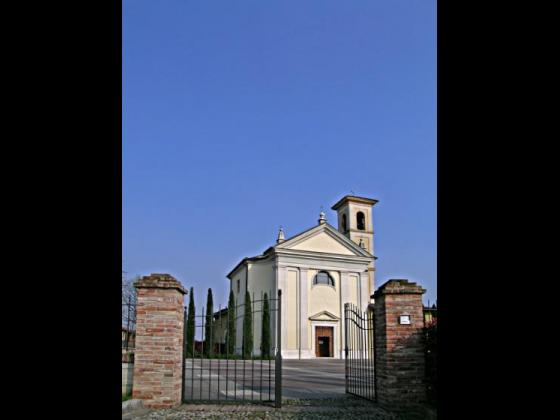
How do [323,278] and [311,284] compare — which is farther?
[323,278]

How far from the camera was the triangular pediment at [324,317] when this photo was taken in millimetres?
30906

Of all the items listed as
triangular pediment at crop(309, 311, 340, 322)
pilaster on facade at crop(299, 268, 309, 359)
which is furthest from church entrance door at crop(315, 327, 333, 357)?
pilaster on facade at crop(299, 268, 309, 359)

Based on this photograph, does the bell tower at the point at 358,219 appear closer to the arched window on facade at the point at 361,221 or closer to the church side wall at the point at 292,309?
the arched window on facade at the point at 361,221

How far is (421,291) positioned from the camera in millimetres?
7883

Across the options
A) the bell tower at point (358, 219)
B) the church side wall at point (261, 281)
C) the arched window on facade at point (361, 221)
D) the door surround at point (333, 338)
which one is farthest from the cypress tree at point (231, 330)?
the arched window on facade at point (361, 221)

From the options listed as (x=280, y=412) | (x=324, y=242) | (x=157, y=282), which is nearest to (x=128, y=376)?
(x=157, y=282)

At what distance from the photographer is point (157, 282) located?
774 centimetres

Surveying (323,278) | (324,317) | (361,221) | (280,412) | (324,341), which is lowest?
(324,341)

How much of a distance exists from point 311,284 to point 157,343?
2470cm

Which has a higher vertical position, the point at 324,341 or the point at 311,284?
the point at 311,284

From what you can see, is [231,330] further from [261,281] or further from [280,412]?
[280,412]
